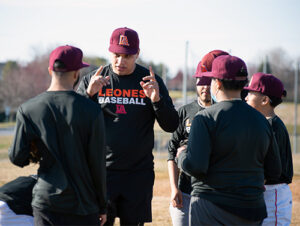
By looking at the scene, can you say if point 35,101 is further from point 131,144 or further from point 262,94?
point 262,94

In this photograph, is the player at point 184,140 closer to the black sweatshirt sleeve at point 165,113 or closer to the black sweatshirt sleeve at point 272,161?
the black sweatshirt sleeve at point 165,113

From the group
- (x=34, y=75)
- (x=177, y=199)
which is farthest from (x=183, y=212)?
(x=34, y=75)

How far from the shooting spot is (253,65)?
3478 centimetres

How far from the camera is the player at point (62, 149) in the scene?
2.74m

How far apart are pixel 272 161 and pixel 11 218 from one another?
2186 millimetres

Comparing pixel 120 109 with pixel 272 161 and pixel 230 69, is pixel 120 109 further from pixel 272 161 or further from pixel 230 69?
pixel 272 161

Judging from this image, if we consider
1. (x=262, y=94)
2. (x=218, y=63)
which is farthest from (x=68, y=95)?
(x=262, y=94)

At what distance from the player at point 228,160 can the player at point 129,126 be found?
847 mm

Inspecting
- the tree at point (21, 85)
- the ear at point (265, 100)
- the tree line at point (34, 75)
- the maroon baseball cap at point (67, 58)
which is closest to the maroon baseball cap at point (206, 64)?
the ear at point (265, 100)

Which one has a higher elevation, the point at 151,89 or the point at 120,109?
the point at 151,89

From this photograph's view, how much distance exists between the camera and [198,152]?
9.11 ft

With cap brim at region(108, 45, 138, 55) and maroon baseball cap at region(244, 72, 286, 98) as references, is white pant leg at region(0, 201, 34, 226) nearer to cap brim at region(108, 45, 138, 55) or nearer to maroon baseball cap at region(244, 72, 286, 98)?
cap brim at region(108, 45, 138, 55)

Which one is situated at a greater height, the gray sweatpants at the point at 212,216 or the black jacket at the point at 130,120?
the black jacket at the point at 130,120

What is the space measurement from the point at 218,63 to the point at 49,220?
5.66ft
